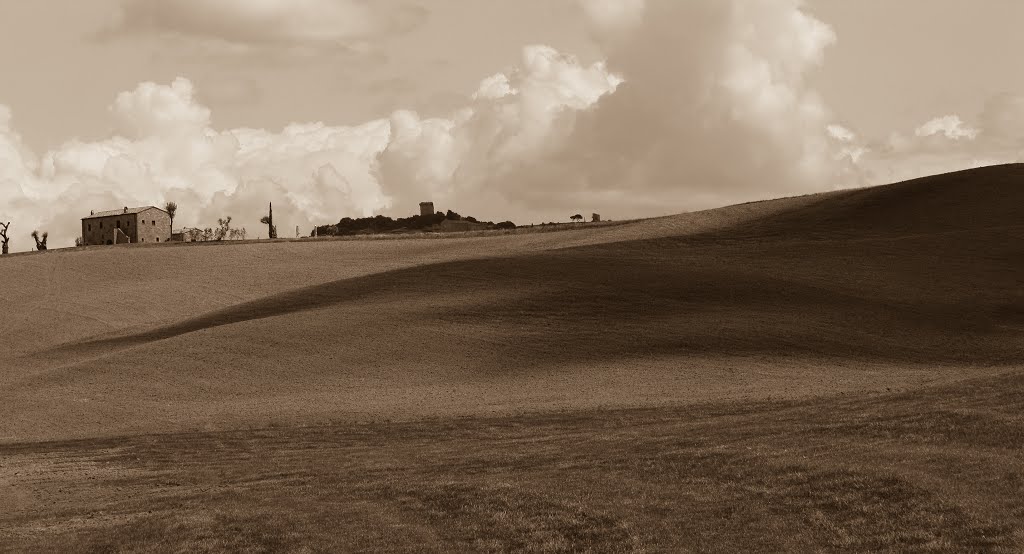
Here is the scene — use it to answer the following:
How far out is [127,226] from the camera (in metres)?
112

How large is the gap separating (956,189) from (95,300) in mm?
56051

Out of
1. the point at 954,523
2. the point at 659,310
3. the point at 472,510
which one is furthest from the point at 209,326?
the point at 954,523

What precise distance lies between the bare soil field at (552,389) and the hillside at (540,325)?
0.21 m

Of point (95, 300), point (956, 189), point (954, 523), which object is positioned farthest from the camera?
point (956, 189)

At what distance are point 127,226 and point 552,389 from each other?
3494 inches

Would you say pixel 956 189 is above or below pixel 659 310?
above

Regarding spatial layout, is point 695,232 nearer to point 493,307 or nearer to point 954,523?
point 493,307

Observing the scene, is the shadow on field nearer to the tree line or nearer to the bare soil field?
the bare soil field

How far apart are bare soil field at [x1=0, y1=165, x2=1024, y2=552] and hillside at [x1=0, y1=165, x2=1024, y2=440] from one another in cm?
21

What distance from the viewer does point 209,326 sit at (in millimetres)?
49531

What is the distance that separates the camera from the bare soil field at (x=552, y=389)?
16.2 m

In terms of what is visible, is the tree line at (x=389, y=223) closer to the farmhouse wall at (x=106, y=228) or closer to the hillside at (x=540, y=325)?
the farmhouse wall at (x=106, y=228)

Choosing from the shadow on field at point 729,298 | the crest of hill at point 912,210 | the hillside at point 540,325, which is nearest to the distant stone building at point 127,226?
the hillside at point 540,325

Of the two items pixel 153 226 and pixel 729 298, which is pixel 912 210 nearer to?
pixel 729 298
